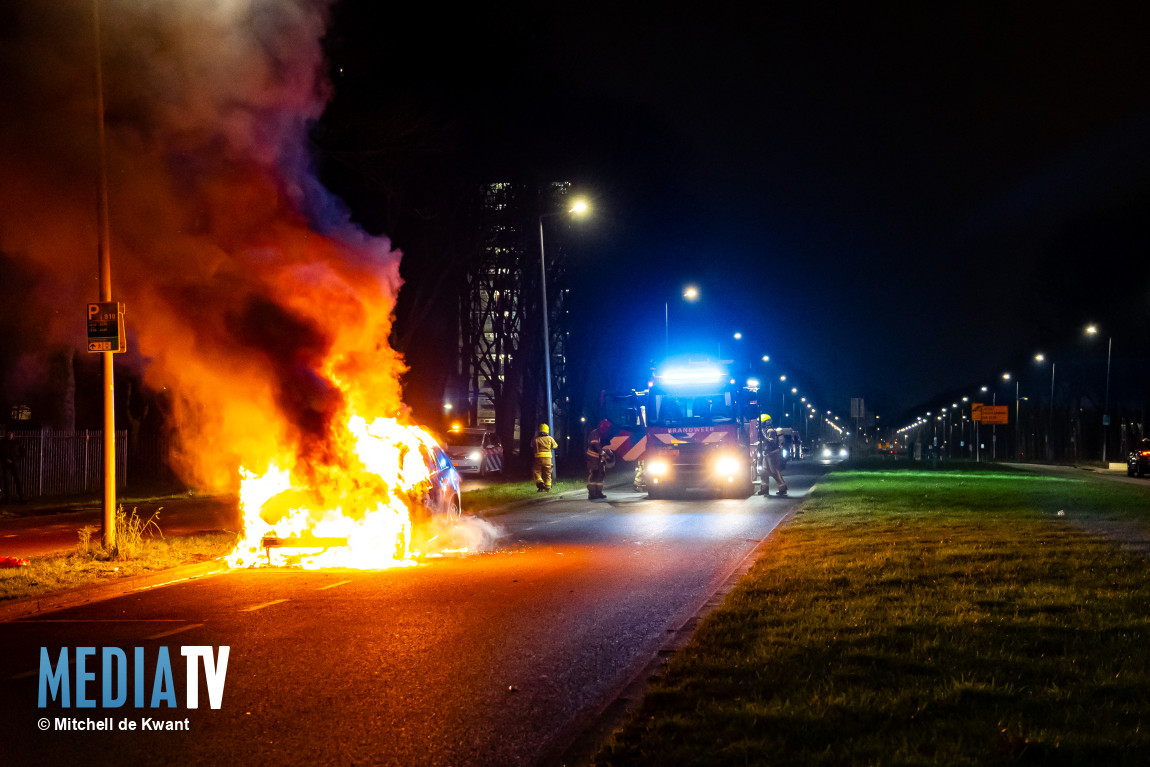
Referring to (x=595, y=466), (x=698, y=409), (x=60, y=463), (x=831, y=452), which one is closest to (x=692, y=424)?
(x=698, y=409)

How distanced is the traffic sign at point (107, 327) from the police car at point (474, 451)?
25698 mm

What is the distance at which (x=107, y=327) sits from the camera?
42.0 feet

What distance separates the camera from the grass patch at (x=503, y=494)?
23.0 meters

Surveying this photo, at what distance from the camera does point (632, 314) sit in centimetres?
4656

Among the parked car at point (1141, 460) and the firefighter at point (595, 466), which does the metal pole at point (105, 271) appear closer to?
the firefighter at point (595, 466)

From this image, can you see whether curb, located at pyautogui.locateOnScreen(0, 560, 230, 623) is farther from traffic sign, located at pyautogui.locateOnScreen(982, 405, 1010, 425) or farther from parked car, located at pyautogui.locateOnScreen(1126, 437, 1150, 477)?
traffic sign, located at pyautogui.locateOnScreen(982, 405, 1010, 425)

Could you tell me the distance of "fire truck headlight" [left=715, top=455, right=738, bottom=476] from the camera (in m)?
24.9

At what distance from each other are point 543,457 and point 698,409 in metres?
4.54

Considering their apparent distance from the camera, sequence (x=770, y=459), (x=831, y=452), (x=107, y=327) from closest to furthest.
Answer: (x=107, y=327), (x=770, y=459), (x=831, y=452)

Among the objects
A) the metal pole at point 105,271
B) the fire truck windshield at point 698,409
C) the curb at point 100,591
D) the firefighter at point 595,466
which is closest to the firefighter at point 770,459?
the fire truck windshield at point 698,409

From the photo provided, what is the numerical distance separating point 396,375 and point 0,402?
3118 cm

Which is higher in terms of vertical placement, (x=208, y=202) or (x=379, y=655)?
(x=208, y=202)

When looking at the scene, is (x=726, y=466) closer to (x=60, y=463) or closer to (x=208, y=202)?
(x=208, y=202)


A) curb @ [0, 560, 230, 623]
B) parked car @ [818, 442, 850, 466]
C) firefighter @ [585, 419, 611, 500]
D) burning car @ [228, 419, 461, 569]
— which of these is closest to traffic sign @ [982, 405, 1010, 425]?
parked car @ [818, 442, 850, 466]
